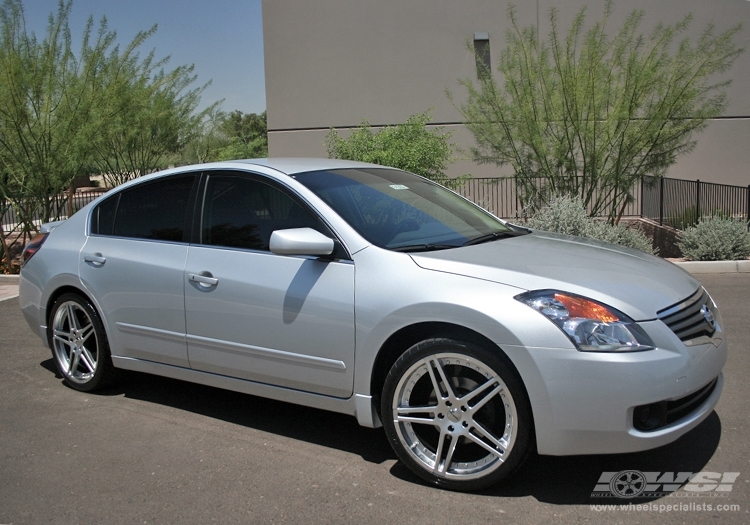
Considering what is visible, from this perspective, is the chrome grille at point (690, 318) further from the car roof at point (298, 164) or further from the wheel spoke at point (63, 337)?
the wheel spoke at point (63, 337)

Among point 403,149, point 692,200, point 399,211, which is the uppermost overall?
point 403,149

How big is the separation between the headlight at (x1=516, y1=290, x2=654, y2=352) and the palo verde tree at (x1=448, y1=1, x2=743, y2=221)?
10074mm

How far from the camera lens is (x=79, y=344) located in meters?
5.48

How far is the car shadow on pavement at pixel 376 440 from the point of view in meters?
3.75

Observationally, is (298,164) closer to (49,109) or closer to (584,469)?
(584,469)

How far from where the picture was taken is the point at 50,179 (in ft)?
42.9

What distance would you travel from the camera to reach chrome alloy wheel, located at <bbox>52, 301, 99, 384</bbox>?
545 centimetres

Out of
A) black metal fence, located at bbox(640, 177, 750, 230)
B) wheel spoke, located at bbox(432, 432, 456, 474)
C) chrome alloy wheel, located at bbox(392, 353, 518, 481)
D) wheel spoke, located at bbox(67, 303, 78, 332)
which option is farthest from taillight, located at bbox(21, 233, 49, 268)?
black metal fence, located at bbox(640, 177, 750, 230)

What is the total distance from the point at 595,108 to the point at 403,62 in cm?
935

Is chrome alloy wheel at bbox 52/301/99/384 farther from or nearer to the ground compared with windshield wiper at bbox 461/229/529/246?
nearer to the ground

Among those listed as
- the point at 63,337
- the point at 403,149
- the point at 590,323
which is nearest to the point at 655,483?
the point at 590,323

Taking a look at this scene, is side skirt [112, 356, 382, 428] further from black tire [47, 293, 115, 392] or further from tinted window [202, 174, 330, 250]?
tinted window [202, 174, 330, 250]

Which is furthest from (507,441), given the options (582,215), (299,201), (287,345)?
(582,215)

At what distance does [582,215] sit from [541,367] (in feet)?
28.4
